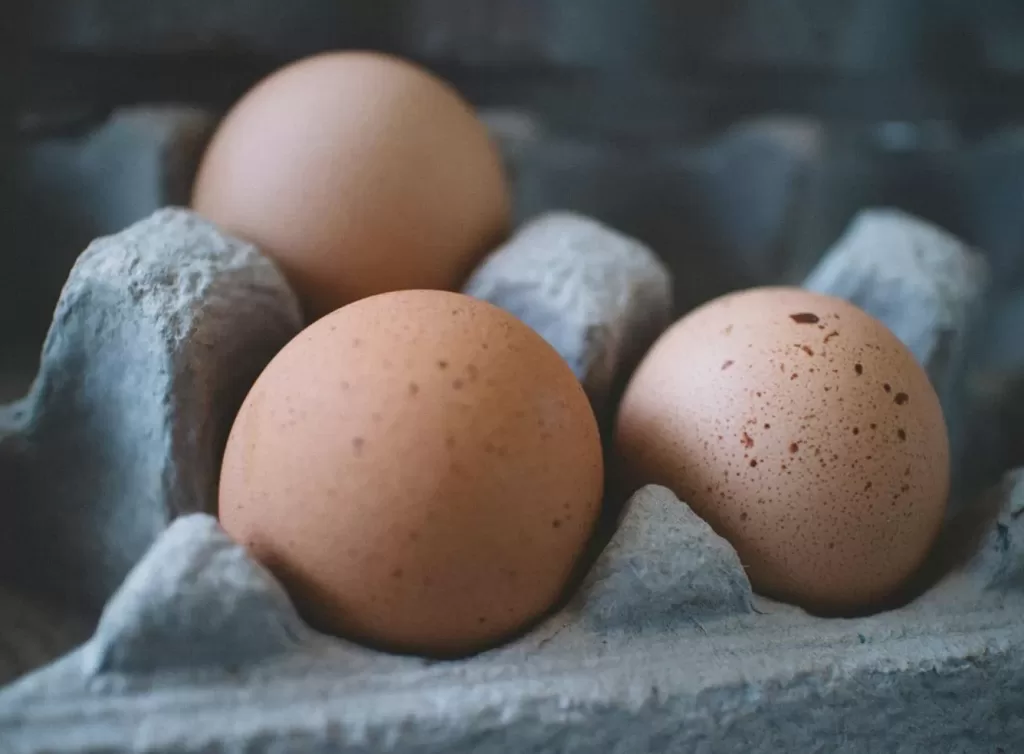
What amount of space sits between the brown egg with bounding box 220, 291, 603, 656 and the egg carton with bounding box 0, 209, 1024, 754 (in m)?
0.03

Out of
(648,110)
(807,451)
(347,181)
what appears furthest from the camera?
(648,110)

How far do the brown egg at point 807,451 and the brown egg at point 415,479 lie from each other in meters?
0.12

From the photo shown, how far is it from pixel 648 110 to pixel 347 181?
0.70 metres

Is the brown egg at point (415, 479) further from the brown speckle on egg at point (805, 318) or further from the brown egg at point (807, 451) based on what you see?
the brown speckle on egg at point (805, 318)

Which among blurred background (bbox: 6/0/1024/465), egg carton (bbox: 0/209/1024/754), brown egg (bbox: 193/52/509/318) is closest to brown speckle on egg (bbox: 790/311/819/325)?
egg carton (bbox: 0/209/1024/754)

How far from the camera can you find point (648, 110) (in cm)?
140

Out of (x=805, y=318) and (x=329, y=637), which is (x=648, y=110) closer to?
(x=805, y=318)

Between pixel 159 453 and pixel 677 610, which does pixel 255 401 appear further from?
pixel 677 610

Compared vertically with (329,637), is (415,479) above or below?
above

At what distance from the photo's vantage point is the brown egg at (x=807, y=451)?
72 centimetres

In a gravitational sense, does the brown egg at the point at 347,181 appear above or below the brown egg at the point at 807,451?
above

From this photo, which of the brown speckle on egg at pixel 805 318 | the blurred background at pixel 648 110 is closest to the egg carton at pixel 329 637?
the brown speckle on egg at pixel 805 318

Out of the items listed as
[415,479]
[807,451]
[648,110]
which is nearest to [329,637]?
[415,479]

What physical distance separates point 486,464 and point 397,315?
5.8 inches
